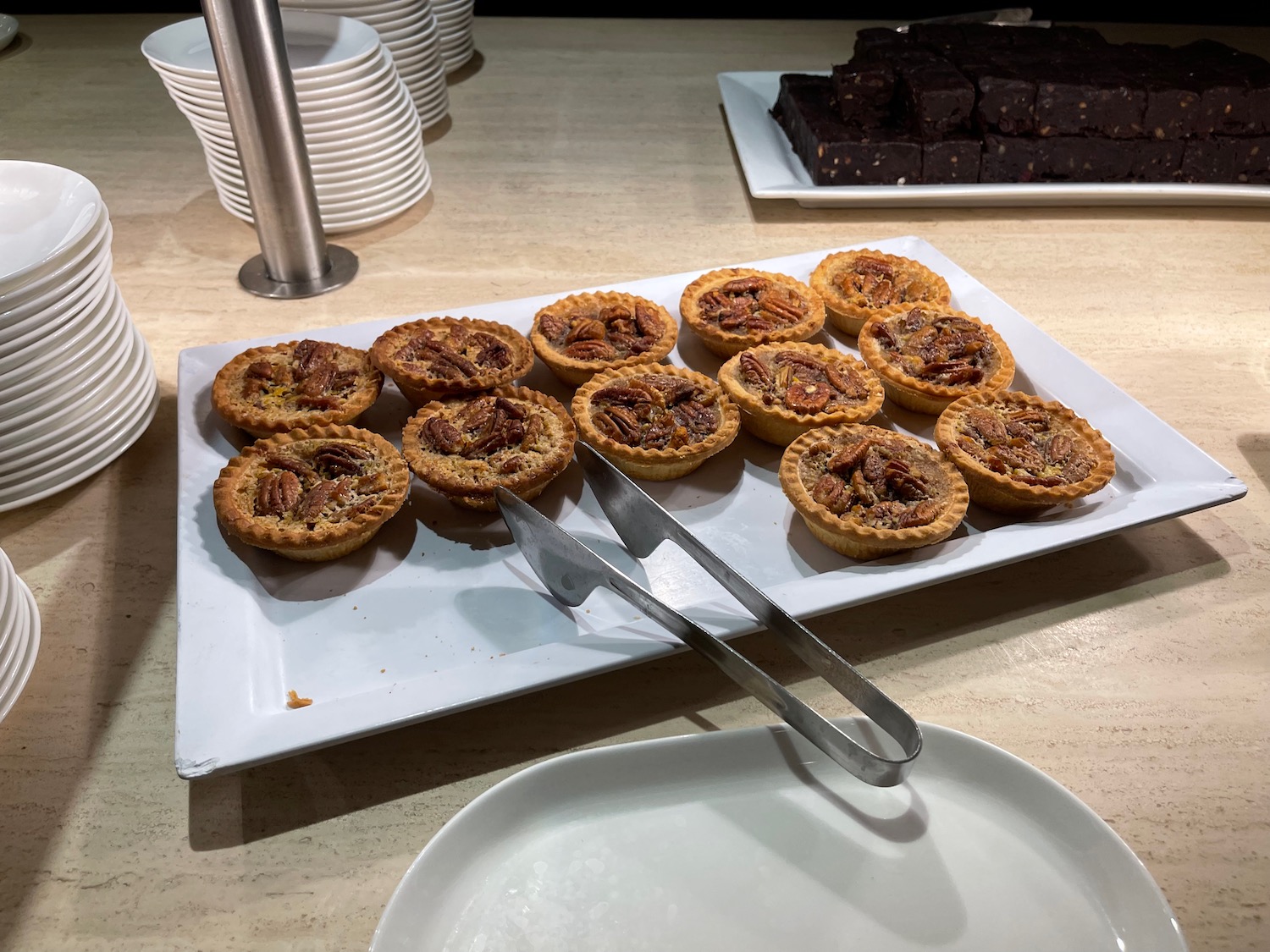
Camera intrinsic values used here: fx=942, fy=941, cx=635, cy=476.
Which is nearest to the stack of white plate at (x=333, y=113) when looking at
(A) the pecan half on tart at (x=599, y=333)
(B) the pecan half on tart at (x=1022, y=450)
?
(A) the pecan half on tart at (x=599, y=333)

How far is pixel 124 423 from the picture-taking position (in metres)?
1.79

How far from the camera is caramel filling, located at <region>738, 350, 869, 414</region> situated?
1.83m

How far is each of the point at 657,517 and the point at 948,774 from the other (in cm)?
57

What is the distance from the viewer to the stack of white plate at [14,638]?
1257 millimetres

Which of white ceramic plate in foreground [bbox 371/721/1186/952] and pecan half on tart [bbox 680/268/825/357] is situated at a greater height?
pecan half on tart [bbox 680/268/825/357]

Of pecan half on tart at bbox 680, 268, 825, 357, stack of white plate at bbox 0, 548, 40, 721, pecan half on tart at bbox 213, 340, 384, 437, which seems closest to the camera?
stack of white plate at bbox 0, 548, 40, 721

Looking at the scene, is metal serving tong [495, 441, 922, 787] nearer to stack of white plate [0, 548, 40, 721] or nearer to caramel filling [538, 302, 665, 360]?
caramel filling [538, 302, 665, 360]

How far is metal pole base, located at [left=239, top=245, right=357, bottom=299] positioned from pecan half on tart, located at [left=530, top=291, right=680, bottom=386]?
0.64 meters

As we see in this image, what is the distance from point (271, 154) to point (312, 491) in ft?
2.99

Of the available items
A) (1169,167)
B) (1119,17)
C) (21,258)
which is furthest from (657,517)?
(1119,17)

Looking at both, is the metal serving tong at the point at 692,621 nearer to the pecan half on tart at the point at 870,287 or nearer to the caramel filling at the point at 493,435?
the caramel filling at the point at 493,435

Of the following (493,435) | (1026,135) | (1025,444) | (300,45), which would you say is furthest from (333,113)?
(1026,135)

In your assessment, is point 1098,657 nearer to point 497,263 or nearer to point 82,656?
point 82,656


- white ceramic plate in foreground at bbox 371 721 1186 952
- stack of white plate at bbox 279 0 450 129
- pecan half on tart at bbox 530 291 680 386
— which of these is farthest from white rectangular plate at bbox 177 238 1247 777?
stack of white plate at bbox 279 0 450 129
